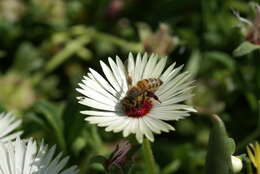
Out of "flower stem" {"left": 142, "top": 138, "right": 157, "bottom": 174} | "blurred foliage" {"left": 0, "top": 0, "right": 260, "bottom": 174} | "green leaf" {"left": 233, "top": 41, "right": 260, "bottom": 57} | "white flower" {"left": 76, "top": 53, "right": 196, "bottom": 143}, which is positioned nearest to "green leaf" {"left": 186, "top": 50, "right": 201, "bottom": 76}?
"blurred foliage" {"left": 0, "top": 0, "right": 260, "bottom": 174}

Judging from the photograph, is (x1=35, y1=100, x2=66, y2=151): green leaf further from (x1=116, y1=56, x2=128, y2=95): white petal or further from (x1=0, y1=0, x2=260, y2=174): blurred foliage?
(x1=116, y1=56, x2=128, y2=95): white petal

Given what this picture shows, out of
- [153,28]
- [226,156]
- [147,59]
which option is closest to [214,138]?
[226,156]

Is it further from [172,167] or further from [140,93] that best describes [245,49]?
[172,167]

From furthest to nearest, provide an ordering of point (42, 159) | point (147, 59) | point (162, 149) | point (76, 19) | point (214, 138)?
1. point (76, 19)
2. point (162, 149)
3. point (147, 59)
4. point (42, 159)
5. point (214, 138)

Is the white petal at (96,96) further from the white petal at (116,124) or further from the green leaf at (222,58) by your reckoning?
the green leaf at (222,58)

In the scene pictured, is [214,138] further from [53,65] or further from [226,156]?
[53,65]

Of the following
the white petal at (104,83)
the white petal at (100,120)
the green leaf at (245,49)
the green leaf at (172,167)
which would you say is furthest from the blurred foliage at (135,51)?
the white petal at (100,120)
